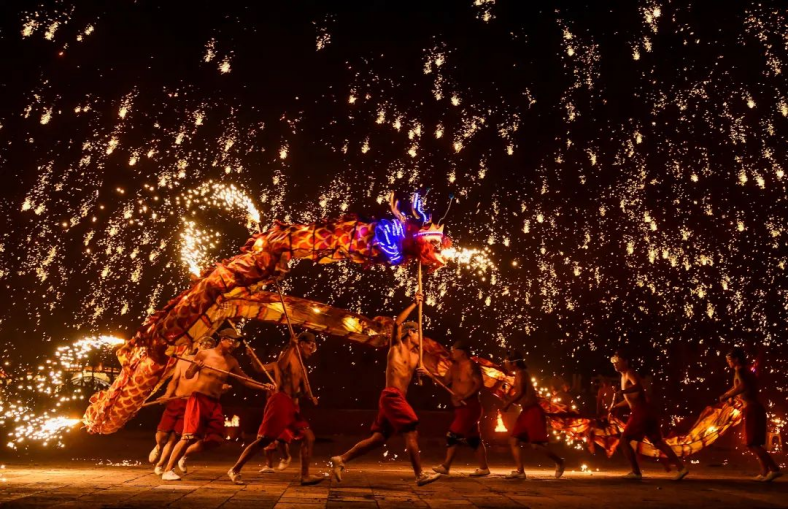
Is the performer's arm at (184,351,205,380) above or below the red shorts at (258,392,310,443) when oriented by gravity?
above

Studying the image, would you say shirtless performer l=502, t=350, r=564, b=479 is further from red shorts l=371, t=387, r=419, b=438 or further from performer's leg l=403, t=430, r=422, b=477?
red shorts l=371, t=387, r=419, b=438

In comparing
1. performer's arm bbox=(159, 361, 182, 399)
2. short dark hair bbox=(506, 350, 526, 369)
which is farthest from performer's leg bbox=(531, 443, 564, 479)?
performer's arm bbox=(159, 361, 182, 399)

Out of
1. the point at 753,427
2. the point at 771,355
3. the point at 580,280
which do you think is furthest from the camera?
the point at 580,280

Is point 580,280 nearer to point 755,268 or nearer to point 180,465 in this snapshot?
point 755,268

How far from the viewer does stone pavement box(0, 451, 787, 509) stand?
4250 millimetres

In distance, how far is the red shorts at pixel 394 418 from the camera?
545 cm

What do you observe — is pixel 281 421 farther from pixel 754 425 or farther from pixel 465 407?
pixel 754 425

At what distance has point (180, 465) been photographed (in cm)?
648

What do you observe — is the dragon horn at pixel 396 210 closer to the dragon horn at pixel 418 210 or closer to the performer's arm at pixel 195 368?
the dragon horn at pixel 418 210

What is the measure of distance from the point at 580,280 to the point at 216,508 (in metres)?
14.1

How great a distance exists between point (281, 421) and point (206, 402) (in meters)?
1.16

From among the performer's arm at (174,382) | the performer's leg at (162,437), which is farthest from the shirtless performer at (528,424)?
the performer's leg at (162,437)

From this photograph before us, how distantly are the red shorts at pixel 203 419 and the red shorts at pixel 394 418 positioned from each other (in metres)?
2.12

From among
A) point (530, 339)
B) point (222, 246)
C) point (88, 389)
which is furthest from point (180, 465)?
point (530, 339)
